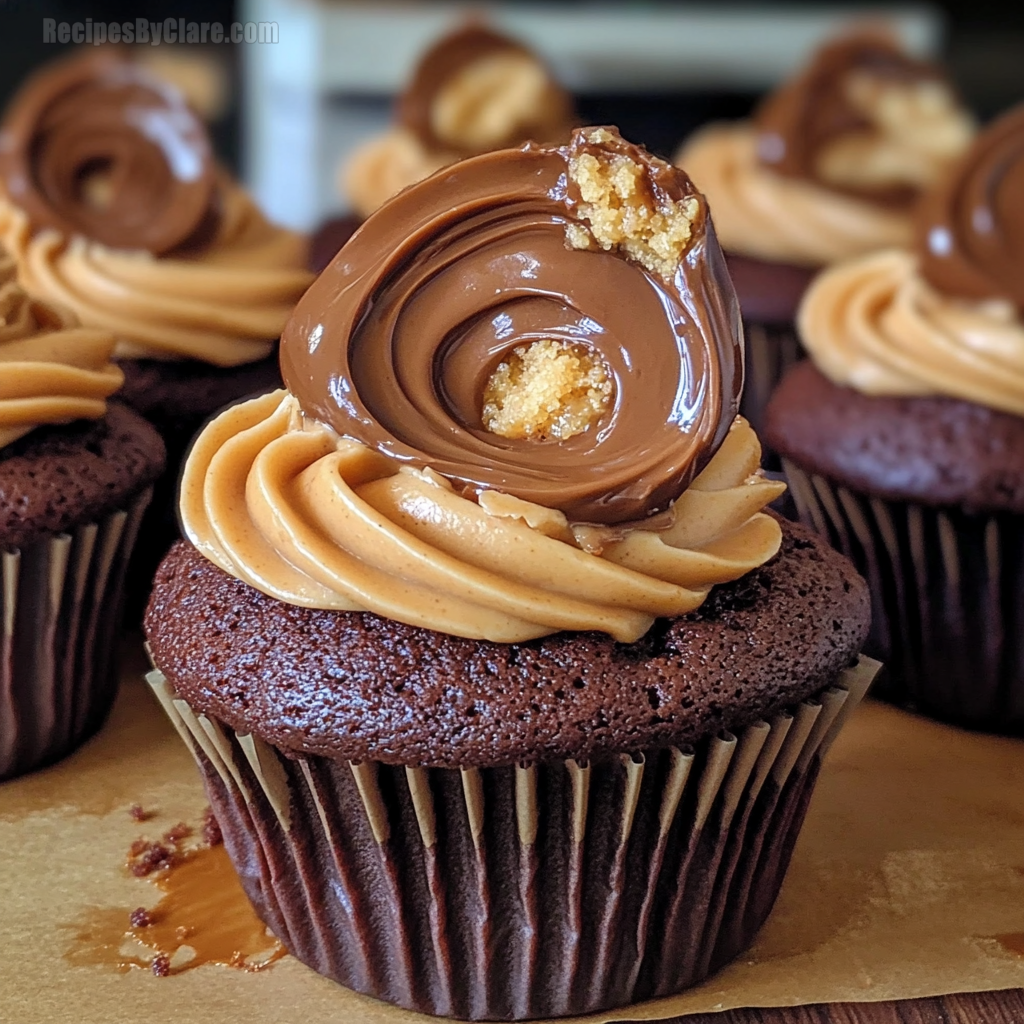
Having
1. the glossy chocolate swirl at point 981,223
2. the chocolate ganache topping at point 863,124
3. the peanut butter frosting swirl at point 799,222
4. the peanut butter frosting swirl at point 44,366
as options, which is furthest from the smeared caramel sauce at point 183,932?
the chocolate ganache topping at point 863,124

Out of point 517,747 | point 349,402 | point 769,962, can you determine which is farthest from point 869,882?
point 349,402

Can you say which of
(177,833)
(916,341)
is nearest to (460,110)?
(916,341)

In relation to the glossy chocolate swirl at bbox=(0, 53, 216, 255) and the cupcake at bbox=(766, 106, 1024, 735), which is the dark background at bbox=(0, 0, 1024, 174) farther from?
the cupcake at bbox=(766, 106, 1024, 735)

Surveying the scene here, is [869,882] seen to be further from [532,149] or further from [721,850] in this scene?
[532,149]

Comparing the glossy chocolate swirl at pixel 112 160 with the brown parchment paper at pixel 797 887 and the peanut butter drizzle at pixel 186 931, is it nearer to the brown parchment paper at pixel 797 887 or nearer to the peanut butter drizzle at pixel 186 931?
the brown parchment paper at pixel 797 887

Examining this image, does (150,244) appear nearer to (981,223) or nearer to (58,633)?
(58,633)

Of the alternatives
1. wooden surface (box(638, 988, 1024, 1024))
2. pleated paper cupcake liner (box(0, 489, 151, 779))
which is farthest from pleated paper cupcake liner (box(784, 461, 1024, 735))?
pleated paper cupcake liner (box(0, 489, 151, 779))
